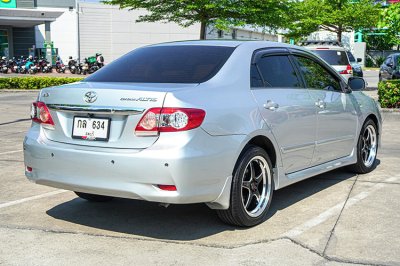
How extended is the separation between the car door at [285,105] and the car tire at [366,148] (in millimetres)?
1416

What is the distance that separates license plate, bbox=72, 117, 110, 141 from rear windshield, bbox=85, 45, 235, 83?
0.60 m

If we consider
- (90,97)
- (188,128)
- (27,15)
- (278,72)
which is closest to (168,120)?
(188,128)

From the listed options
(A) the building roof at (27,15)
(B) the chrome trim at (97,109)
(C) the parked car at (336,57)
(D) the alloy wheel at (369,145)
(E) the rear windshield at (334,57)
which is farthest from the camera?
(A) the building roof at (27,15)

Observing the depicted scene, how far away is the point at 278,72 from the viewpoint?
5.38 meters

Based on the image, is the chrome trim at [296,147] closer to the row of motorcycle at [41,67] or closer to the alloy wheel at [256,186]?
the alloy wheel at [256,186]

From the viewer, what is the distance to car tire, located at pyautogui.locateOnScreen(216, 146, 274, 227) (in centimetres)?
455

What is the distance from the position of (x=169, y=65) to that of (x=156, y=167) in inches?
49.7

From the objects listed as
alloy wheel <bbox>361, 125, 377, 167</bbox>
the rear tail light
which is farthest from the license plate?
alloy wheel <bbox>361, 125, 377, 167</bbox>

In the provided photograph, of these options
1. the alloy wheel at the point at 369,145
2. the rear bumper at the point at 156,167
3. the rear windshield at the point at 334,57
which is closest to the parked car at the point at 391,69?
the rear windshield at the point at 334,57

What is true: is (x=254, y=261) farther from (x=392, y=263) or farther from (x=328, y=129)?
(x=328, y=129)

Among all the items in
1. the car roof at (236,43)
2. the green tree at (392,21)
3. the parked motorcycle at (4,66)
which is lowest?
the parked motorcycle at (4,66)

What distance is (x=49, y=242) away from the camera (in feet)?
14.4

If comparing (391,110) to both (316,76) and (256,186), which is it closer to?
(316,76)

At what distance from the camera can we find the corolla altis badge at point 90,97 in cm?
434
